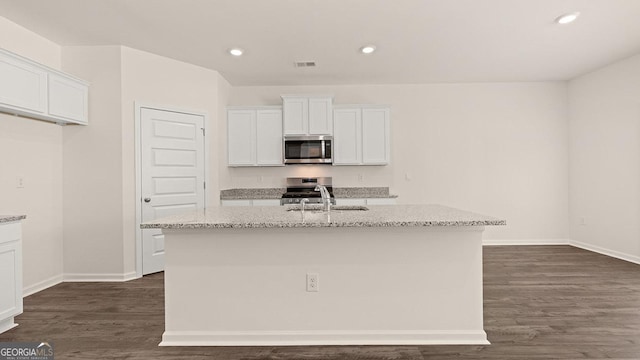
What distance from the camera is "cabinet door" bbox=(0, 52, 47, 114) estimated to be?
2799 millimetres

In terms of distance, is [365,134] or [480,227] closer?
[480,227]

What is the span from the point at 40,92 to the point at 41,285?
6.65ft

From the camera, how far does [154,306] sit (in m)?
2.99

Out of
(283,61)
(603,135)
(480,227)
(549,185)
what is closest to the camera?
(480,227)

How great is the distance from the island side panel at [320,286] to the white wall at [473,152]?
3.15m

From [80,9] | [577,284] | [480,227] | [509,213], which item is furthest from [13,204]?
[509,213]

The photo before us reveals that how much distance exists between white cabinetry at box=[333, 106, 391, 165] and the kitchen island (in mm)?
2881

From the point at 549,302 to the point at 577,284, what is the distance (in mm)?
791

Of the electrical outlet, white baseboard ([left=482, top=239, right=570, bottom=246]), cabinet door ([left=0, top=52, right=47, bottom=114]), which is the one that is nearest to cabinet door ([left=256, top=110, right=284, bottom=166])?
cabinet door ([left=0, top=52, right=47, bottom=114])

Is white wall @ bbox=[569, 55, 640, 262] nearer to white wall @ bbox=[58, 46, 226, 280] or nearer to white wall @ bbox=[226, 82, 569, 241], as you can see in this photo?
white wall @ bbox=[226, 82, 569, 241]

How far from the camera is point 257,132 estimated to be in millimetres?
5055

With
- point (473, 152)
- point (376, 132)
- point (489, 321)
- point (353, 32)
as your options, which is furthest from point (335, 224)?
point (473, 152)

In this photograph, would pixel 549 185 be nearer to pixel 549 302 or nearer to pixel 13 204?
pixel 549 302

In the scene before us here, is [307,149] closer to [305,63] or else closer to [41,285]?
[305,63]
